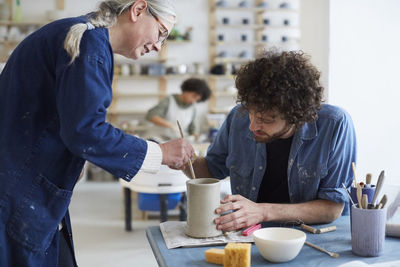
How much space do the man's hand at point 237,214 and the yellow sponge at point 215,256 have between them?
16 centimetres

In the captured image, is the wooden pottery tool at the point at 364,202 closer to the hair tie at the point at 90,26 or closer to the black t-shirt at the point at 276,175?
the black t-shirt at the point at 276,175

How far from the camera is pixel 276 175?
5.39 feet

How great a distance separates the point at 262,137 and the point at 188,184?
0.35 meters

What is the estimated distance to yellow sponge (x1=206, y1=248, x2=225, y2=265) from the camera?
1097 mm

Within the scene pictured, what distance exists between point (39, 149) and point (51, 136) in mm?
47

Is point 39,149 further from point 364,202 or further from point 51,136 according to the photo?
point 364,202

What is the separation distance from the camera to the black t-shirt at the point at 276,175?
1.63 m

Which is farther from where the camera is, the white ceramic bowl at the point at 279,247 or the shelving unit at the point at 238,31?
the shelving unit at the point at 238,31

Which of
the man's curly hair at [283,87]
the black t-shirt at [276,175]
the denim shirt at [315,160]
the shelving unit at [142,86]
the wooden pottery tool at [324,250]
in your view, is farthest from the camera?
the shelving unit at [142,86]

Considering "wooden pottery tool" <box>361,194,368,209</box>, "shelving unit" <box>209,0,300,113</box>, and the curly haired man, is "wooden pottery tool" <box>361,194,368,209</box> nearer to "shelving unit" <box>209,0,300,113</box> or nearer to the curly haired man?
the curly haired man

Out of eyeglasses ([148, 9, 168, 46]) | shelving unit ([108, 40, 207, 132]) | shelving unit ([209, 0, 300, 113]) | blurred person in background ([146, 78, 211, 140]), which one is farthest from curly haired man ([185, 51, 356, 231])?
shelving unit ([209, 0, 300, 113])

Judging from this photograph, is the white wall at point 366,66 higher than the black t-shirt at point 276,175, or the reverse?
the white wall at point 366,66

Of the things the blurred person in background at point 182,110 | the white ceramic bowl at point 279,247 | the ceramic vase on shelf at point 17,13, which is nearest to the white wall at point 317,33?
the white ceramic bowl at point 279,247

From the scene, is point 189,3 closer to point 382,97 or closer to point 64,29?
point 382,97
